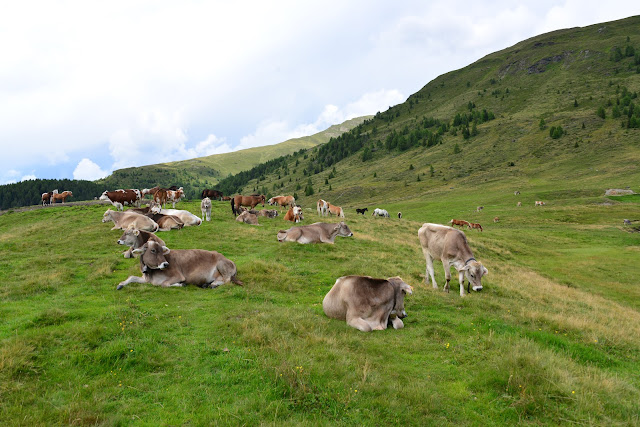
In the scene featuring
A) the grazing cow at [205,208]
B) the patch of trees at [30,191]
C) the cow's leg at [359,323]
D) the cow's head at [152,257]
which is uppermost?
the patch of trees at [30,191]

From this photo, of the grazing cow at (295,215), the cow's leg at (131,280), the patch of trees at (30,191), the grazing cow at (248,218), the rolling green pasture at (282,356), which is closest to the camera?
the rolling green pasture at (282,356)

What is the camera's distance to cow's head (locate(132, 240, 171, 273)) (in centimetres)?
1170

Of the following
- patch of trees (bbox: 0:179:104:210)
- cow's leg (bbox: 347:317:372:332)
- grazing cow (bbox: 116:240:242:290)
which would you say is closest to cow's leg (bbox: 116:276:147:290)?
grazing cow (bbox: 116:240:242:290)

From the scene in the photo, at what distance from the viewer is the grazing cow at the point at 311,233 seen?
20359 millimetres

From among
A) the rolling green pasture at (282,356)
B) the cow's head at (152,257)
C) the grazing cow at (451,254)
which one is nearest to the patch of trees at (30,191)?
the cow's head at (152,257)

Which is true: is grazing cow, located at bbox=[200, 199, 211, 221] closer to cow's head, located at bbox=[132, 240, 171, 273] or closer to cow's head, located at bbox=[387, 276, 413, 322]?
cow's head, located at bbox=[132, 240, 171, 273]

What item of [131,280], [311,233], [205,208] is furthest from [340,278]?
[205,208]

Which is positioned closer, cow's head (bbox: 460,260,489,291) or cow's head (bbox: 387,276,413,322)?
cow's head (bbox: 387,276,413,322)

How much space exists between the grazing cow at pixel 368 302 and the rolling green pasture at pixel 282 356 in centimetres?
38

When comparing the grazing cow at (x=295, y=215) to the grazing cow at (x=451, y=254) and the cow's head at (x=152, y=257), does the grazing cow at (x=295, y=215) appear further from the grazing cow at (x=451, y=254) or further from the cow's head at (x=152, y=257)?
the cow's head at (x=152, y=257)

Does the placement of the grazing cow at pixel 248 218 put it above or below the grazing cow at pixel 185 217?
below

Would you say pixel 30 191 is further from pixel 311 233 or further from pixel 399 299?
pixel 399 299

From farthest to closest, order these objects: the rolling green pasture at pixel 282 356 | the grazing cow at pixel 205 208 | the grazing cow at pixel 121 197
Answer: the grazing cow at pixel 121 197 → the grazing cow at pixel 205 208 → the rolling green pasture at pixel 282 356

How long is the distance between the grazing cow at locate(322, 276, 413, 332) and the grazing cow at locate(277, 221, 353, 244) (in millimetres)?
10582
